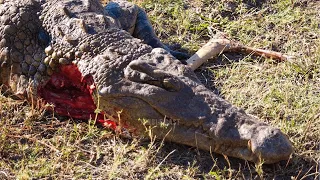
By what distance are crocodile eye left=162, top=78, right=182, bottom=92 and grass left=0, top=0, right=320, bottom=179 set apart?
40 cm

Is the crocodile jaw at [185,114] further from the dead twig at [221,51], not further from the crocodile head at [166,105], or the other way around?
the dead twig at [221,51]

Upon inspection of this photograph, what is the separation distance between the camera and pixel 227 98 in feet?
16.1

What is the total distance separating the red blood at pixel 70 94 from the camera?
462 cm

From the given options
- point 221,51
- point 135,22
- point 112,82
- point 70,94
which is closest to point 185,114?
point 112,82

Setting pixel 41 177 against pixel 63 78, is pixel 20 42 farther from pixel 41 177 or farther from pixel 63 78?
pixel 41 177

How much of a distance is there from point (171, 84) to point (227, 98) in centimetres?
83

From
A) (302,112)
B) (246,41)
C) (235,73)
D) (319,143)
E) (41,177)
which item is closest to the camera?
(41,177)

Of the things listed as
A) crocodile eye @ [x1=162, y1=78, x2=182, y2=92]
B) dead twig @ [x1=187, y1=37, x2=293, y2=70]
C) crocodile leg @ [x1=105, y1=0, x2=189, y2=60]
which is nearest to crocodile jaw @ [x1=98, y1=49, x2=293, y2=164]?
crocodile eye @ [x1=162, y1=78, x2=182, y2=92]

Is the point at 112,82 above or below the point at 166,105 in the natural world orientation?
above

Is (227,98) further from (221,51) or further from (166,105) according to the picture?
(166,105)

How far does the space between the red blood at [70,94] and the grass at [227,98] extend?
90mm

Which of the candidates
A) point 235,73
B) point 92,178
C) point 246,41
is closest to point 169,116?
point 92,178

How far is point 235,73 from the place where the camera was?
5289 millimetres

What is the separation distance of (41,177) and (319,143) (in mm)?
1971
